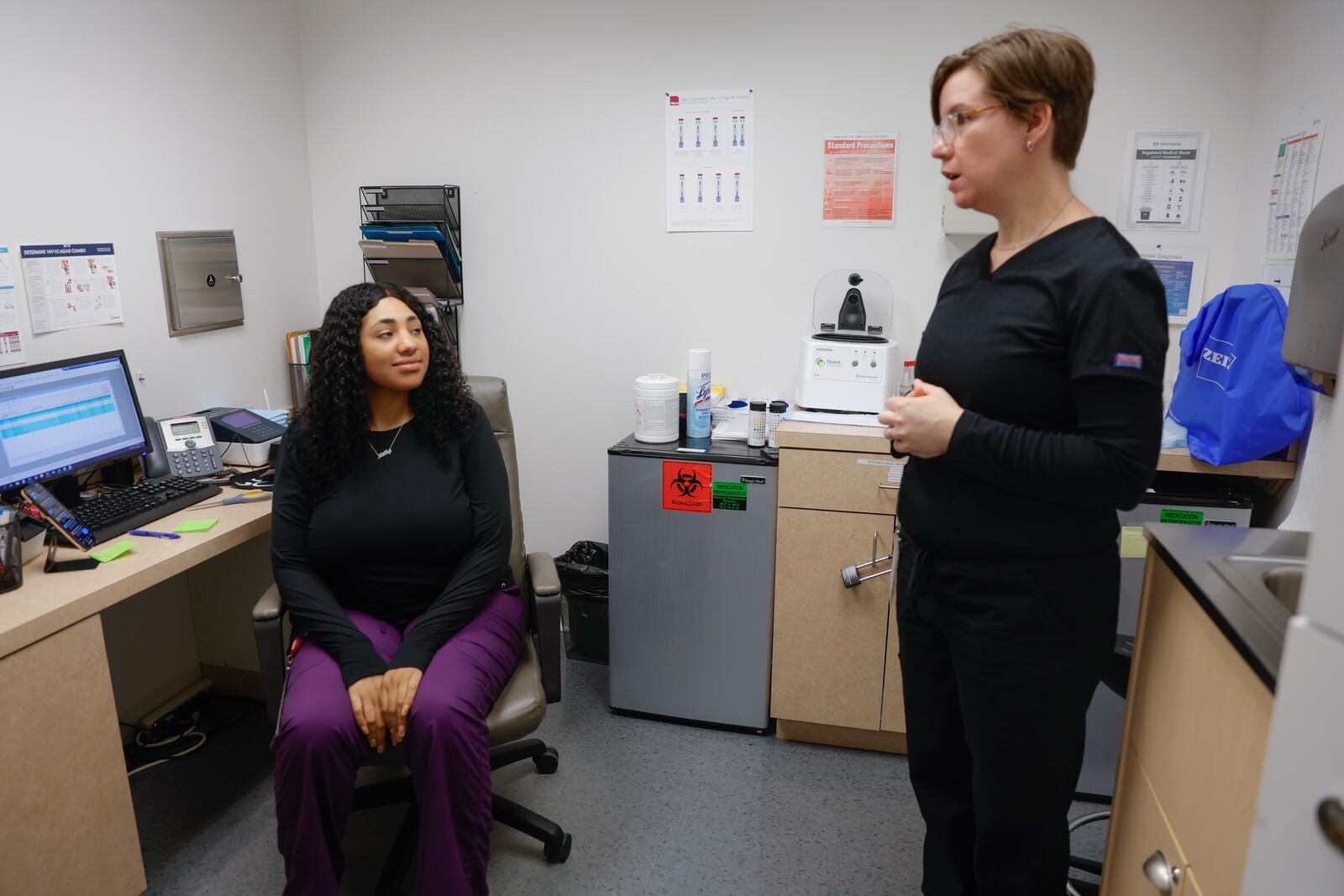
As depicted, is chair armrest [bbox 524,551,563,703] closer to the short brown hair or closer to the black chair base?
the black chair base

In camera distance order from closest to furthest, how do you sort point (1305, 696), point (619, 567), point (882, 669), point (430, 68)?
point (1305, 696)
point (882, 669)
point (619, 567)
point (430, 68)

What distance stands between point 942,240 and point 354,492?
187cm

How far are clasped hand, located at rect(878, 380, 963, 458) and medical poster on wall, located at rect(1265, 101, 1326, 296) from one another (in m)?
1.33

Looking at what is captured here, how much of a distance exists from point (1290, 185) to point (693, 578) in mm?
1863

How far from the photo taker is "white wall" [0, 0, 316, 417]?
79.4 inches

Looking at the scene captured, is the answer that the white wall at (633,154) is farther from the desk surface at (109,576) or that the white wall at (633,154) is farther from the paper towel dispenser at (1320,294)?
the desk surface at (109,576)

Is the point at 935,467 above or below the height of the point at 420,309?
below

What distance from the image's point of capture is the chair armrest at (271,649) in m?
1.70

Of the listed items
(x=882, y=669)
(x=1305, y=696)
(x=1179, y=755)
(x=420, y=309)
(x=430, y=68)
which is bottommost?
(x=882, y=669)

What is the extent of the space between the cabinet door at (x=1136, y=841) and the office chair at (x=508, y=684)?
109 cm

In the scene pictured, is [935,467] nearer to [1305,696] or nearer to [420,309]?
[1305,696]

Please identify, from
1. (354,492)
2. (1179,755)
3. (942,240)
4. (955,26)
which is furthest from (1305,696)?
(955,26)

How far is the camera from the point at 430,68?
9.36 feet

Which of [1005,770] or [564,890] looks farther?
[564,890]
